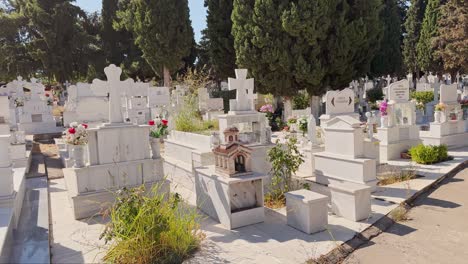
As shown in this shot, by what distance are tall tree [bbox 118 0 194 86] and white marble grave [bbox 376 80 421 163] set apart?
678 inches

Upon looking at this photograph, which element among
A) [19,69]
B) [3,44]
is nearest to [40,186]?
[19,69]

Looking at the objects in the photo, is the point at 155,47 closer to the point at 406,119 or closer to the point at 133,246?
the point at 406,119

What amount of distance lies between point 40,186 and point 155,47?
732 inches

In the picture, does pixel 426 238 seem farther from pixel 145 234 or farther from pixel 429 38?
pixel 429 38

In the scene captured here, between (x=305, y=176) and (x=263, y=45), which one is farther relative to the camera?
(x=263, y=45)

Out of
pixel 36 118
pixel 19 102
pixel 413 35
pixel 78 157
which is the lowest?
pixel 78 157

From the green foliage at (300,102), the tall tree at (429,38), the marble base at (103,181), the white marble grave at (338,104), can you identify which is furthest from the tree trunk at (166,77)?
the tall tree at (429,38)

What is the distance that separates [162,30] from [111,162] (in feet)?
65.4

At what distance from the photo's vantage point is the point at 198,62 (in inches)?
1251

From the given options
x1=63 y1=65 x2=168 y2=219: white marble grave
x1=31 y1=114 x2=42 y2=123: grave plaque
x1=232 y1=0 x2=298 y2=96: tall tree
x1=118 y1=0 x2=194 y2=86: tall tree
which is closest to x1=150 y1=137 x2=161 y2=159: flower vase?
x1=63 y1=65 x2=168 y2=219: white marble grave

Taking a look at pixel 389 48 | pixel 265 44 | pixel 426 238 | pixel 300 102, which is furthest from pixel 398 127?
pixel 389 48

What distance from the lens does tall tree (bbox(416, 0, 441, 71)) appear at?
30266mm

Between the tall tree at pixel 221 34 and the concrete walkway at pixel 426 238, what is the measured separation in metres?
14.9

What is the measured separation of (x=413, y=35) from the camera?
1329 inches
